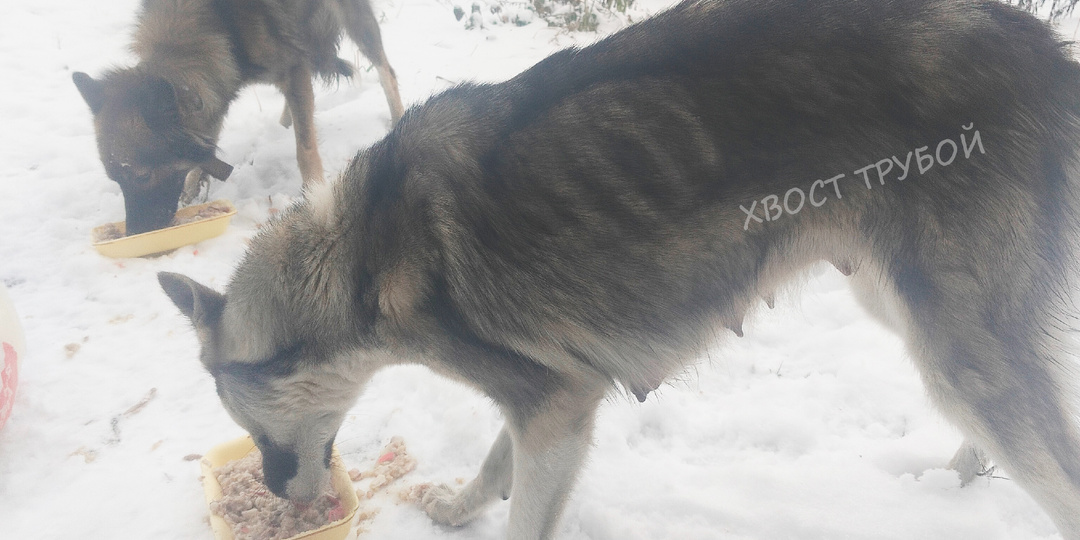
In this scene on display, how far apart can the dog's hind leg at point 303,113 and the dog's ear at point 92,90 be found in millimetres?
1082

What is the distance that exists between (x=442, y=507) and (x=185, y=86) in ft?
10.3

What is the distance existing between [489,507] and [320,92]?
4.69 metres

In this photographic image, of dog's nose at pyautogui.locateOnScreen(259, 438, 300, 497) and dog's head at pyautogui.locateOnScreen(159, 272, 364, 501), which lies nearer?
dog's head at pyautogui.locateOnScreen(159, 272, 364, 501)

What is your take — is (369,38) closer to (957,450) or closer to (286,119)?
(286,119)

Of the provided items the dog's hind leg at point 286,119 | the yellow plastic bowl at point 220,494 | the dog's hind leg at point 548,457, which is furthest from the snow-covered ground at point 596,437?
the dog's hind leg at point 286,119

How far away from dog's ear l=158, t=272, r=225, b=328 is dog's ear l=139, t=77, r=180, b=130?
95.8 inches

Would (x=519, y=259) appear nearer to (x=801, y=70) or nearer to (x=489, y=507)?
(x=801, y=70)

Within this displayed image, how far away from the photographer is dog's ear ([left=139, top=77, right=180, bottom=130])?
4.11 m

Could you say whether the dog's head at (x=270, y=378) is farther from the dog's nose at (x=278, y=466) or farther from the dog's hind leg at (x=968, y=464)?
the dog's hind leg at (x=968, y=464)

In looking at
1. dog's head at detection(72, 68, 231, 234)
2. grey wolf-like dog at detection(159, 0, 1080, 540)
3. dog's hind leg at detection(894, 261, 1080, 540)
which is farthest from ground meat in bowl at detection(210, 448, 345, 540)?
dog's head at detection(72, 68, 231, 234)

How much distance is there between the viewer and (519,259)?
1.97 meters

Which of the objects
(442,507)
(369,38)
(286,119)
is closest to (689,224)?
(442,507)

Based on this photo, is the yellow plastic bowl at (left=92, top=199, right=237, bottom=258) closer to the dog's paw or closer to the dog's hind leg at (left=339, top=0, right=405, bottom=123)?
the dog's hind leg at (left=339, top=0, right=405, bottom=123)

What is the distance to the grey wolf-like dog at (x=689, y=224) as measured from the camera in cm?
181
